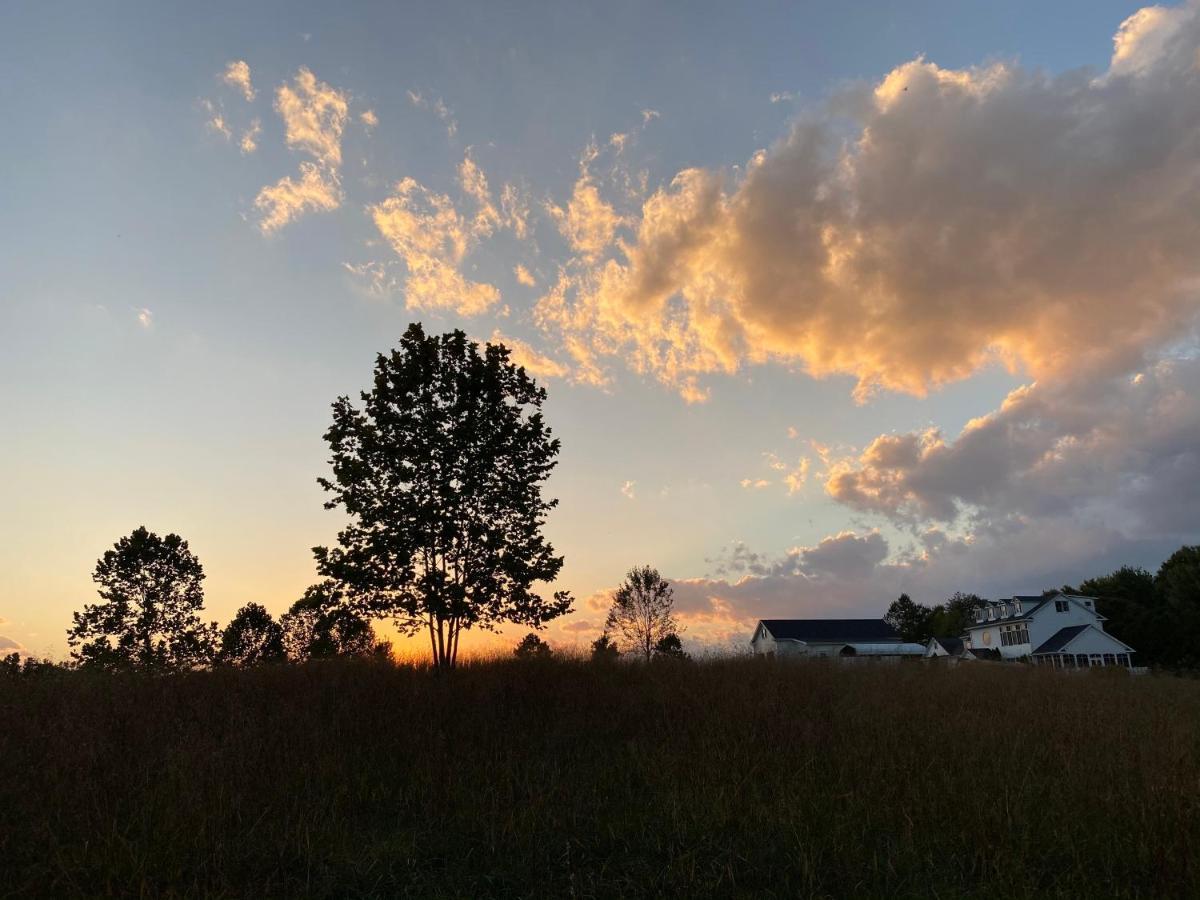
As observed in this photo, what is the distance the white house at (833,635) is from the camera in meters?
70.7

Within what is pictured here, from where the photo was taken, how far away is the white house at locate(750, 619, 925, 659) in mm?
70688

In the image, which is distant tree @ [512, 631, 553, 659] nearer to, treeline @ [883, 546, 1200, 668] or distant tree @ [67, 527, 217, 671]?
distant tree @ [67, 527, 217, 671]

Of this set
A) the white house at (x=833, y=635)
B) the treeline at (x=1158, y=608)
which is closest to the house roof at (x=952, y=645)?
the white house at (x=833, y=635)

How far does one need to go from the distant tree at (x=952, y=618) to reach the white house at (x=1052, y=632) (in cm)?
1847

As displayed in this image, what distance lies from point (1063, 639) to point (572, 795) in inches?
2768

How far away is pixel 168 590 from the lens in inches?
1428

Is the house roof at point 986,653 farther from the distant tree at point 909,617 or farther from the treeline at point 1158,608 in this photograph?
the distant tree at point 909,617

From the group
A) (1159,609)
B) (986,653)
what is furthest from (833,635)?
(1159,609)

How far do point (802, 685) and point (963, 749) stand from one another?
4.85 m

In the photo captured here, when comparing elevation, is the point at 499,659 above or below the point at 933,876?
above

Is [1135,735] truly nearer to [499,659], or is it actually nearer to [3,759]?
[499,659]

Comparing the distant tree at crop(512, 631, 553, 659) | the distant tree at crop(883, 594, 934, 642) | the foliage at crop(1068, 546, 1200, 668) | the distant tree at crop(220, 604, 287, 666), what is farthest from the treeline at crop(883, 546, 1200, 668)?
the distant tree at crop(220, 604, 287, 666)

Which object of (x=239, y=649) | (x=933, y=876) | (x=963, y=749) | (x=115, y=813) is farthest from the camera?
(x=239, y=649)

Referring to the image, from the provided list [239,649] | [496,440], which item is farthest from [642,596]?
[496,440]
